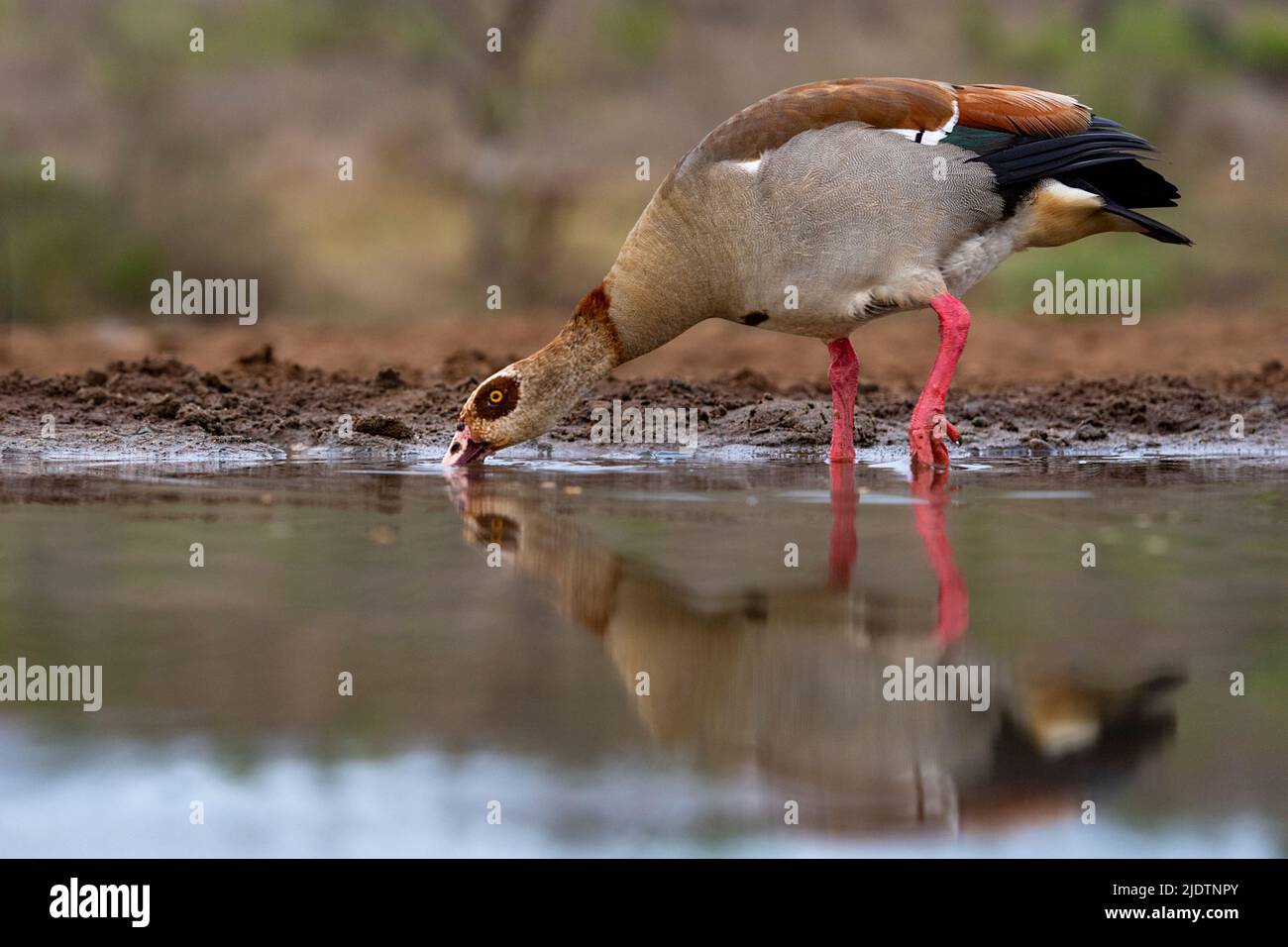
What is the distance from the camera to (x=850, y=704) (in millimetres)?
3822

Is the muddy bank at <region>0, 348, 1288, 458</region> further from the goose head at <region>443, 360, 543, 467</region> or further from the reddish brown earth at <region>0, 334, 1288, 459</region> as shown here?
the goose head at <region>443, 360, 543, 467</region>

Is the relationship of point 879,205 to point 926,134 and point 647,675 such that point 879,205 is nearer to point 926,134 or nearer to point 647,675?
point 926,134

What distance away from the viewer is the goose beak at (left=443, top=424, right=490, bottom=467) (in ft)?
28.1

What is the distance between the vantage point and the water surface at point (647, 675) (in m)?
3.12

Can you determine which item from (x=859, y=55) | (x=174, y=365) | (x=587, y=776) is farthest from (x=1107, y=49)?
(x=587, y=776)

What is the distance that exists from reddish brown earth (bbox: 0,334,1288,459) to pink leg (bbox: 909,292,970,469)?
994 millimetres

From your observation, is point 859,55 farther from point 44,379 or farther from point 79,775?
point 79,775

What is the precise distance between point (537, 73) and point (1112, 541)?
15.5 metres

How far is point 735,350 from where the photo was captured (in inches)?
564

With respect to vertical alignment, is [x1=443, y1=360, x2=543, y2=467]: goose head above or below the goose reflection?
above

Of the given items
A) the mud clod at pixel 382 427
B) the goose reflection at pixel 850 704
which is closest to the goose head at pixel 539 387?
the mud clod at pixel 382 427

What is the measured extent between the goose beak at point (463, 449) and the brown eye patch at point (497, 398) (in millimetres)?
133

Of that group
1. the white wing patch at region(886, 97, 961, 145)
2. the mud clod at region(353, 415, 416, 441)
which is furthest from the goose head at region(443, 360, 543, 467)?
the white wing patch at region(886, 97, 961, 145)
